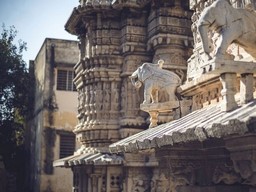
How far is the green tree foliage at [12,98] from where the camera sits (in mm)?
23812

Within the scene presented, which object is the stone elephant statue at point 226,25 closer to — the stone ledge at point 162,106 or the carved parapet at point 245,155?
the carved parapet at point 245,155

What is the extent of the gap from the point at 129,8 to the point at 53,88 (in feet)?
32.9

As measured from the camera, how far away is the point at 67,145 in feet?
73.2

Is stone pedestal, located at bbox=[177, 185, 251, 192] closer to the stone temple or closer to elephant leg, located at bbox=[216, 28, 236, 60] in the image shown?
the stone temple

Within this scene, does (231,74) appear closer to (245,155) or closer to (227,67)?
(227,67)

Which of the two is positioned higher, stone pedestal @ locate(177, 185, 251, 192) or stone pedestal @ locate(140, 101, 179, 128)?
stone pedestal @ locate(140, 101, 179, 128)

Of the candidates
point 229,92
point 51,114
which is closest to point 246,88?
point 229,92

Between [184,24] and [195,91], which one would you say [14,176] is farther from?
[195,91]

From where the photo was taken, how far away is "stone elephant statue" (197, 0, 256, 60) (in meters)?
5.07

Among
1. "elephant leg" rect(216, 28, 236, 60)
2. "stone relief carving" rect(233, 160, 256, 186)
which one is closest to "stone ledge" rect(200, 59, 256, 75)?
"elephant leg" rect(216, 28, 236, 60)

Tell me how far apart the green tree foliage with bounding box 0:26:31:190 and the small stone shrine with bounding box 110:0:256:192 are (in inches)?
727

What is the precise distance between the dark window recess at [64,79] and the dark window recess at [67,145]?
2.55m

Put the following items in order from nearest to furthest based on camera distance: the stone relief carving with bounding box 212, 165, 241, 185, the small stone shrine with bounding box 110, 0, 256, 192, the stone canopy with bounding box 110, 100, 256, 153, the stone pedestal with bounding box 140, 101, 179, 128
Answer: the stone canopy with bounding box 110, 100, 256, 153 < the small stone shrine with bounding box 110, 0, 256, 192 < the stone relief carving with bounding box 212, 165, 241, 185 < the stone pedestal with bounding box 140, 101, 179, 128

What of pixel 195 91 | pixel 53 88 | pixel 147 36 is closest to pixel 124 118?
pixel 147 36
